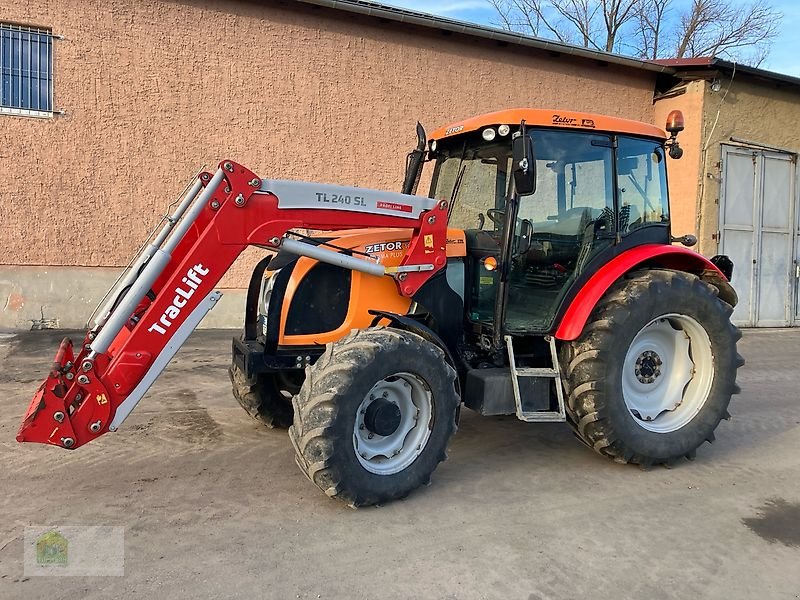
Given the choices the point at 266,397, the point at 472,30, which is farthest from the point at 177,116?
the point at 266,397

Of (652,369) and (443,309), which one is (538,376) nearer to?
(443,309)

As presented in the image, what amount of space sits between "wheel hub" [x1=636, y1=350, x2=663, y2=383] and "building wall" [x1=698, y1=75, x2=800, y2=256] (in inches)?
313

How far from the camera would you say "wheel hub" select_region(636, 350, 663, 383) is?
4.52 meters

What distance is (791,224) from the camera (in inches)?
483

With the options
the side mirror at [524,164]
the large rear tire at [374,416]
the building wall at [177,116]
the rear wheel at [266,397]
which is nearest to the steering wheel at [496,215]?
the side mirror at [524,164]

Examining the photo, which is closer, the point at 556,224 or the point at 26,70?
the point at 556,224

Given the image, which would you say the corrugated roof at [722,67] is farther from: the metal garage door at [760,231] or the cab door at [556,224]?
the cab door at [556,224]

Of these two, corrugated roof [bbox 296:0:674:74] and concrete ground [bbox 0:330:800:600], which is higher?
corrugated roof [bbox 296:0:674:74]

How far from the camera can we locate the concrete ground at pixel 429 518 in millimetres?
2838

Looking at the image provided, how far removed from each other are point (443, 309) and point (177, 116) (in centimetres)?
709

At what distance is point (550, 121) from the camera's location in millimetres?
4148

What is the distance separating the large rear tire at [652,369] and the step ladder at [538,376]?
0.23 feet

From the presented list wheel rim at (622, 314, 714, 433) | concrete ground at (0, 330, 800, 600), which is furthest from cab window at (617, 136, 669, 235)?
concrete ground at (0, 330, 800, 600)

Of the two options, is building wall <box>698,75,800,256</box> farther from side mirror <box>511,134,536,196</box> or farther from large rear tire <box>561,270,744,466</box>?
side mirror <box>511,134,536,196</box>
